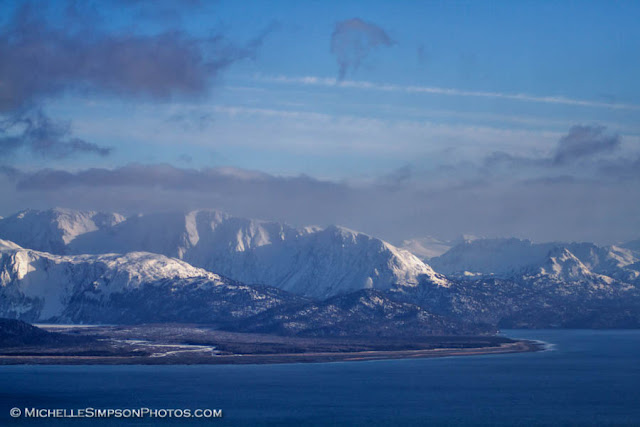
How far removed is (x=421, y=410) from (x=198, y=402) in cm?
4696

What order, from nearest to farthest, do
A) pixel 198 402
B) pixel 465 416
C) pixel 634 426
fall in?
pixel 634 426 → pixel 465 416 → pixel 198 402

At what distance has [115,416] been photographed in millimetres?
180125

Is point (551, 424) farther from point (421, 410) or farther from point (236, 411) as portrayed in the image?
point (236, 411)

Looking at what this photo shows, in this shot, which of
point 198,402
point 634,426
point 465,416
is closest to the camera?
point 634,426

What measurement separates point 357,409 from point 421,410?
13135mm

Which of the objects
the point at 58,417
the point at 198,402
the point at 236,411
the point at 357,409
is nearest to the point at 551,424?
the point at 357,409

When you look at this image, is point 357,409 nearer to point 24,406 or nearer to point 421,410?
point 421,410

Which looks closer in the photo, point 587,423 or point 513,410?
point 587,423

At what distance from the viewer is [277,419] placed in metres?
178

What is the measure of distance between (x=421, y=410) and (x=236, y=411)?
37944mm

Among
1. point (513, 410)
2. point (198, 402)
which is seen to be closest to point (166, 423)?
point (198, 402)

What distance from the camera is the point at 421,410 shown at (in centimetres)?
19350

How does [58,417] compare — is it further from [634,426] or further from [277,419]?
[634,426]

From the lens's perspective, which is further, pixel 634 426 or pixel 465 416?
pixel 465 416
